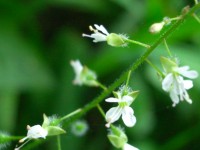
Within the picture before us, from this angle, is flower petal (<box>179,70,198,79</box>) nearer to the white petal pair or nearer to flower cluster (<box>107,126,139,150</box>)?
the white petal pair

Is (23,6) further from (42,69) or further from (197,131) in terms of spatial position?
(197,131)

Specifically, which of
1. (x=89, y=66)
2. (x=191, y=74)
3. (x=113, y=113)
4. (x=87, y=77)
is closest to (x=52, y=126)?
(x=113, y=113)

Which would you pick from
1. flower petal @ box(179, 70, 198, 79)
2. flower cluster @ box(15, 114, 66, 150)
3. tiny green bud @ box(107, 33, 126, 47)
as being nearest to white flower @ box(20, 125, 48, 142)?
flower cluster @ box(15, 114, 66, 150)

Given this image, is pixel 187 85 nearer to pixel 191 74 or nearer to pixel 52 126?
pixel 191 74

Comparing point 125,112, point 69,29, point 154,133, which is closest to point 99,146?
point 154,133

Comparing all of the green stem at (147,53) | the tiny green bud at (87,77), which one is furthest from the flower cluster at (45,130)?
the tiny green bud at (87,77)

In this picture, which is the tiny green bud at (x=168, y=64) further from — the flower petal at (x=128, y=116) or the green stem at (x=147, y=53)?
the flower petal at (x=128, y=116)
